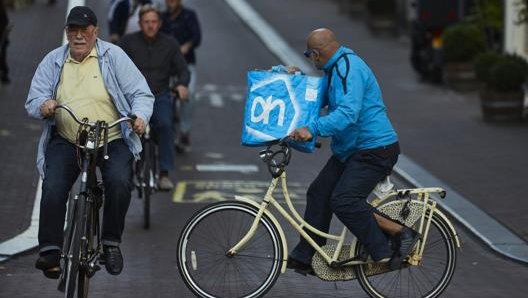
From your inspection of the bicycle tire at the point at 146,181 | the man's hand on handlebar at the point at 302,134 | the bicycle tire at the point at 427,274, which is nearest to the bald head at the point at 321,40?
the man's hand on handlebar at the point at 302,134

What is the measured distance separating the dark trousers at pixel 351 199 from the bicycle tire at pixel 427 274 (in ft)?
0.86

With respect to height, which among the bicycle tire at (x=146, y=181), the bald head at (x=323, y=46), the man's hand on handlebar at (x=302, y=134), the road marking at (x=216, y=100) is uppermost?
the bald head at (x=323, y=46)

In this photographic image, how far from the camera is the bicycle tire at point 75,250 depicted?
8.27m

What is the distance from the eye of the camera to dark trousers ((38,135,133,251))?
854cm

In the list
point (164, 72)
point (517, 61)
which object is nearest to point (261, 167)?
point (164, 72)

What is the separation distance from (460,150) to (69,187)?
9603mm

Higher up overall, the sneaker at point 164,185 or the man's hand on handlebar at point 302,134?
the man's hand on handlebar at point 302,134

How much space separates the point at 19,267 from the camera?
10477mm

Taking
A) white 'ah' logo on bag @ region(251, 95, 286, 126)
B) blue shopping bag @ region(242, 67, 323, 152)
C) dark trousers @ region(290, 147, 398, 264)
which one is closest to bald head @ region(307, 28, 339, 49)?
blue shopping bag @ region(242, 67, 323, 152)

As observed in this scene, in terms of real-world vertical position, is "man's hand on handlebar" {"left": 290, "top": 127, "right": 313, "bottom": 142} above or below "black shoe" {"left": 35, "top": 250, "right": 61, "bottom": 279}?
above

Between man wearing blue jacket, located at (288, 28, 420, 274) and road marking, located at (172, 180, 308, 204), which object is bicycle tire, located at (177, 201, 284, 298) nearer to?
man wearing blue jacket, located at (288, 28, 420, 274)

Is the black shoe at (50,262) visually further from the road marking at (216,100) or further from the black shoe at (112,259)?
the road marking at (216,100)

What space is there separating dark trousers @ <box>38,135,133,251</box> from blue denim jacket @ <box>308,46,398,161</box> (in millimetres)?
1134

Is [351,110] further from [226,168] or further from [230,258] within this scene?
[226,168]
